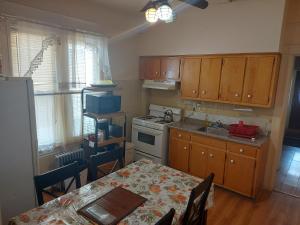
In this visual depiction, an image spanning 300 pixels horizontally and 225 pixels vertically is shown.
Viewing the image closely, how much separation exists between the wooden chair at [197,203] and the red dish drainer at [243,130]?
165 cm

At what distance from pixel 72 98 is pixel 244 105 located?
256 cm

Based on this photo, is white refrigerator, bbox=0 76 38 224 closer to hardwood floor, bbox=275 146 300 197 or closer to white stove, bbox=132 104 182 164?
white stove, bbox=132 104 182 164

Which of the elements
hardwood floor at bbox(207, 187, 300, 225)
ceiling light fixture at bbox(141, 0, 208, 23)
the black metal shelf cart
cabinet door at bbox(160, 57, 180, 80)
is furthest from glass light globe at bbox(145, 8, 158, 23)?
hardwood floor at bbox(207, 187, 300, 225)

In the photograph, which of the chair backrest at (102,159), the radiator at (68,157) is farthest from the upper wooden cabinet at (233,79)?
the radiator at (68,157)

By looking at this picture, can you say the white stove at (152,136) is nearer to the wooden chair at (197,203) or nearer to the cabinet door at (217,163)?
the cabinet door at (217,163)

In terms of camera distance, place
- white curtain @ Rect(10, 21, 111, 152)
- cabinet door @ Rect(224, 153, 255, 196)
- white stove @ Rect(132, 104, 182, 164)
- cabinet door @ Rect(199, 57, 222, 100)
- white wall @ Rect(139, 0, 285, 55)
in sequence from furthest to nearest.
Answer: white stove @ Rect(132, 104, 182, 164), cabinet door @ Rect(199, 57, 222, 100), cabinet door @ Rect(224, 153, 255, 196), white wall @ Rect(139, 0, 285, 55), white curtain @ Rect(10, 21, 111, 152)

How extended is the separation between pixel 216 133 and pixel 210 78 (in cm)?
87

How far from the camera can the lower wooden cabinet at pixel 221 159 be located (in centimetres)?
289

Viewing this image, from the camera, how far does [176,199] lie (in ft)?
5.50

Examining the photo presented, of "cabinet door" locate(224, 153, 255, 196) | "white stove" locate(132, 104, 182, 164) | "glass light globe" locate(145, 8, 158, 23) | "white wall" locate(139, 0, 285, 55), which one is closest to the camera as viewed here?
"glass light globe" locate(145, 8, 158, 23)

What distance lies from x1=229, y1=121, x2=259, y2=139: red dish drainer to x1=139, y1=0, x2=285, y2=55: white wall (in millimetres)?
1085

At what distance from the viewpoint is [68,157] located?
10.0ft

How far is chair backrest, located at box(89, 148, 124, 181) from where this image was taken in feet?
6.86

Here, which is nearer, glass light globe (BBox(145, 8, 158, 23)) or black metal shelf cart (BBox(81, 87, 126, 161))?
glass light globe (BBox(145, 8, 158, 23))
